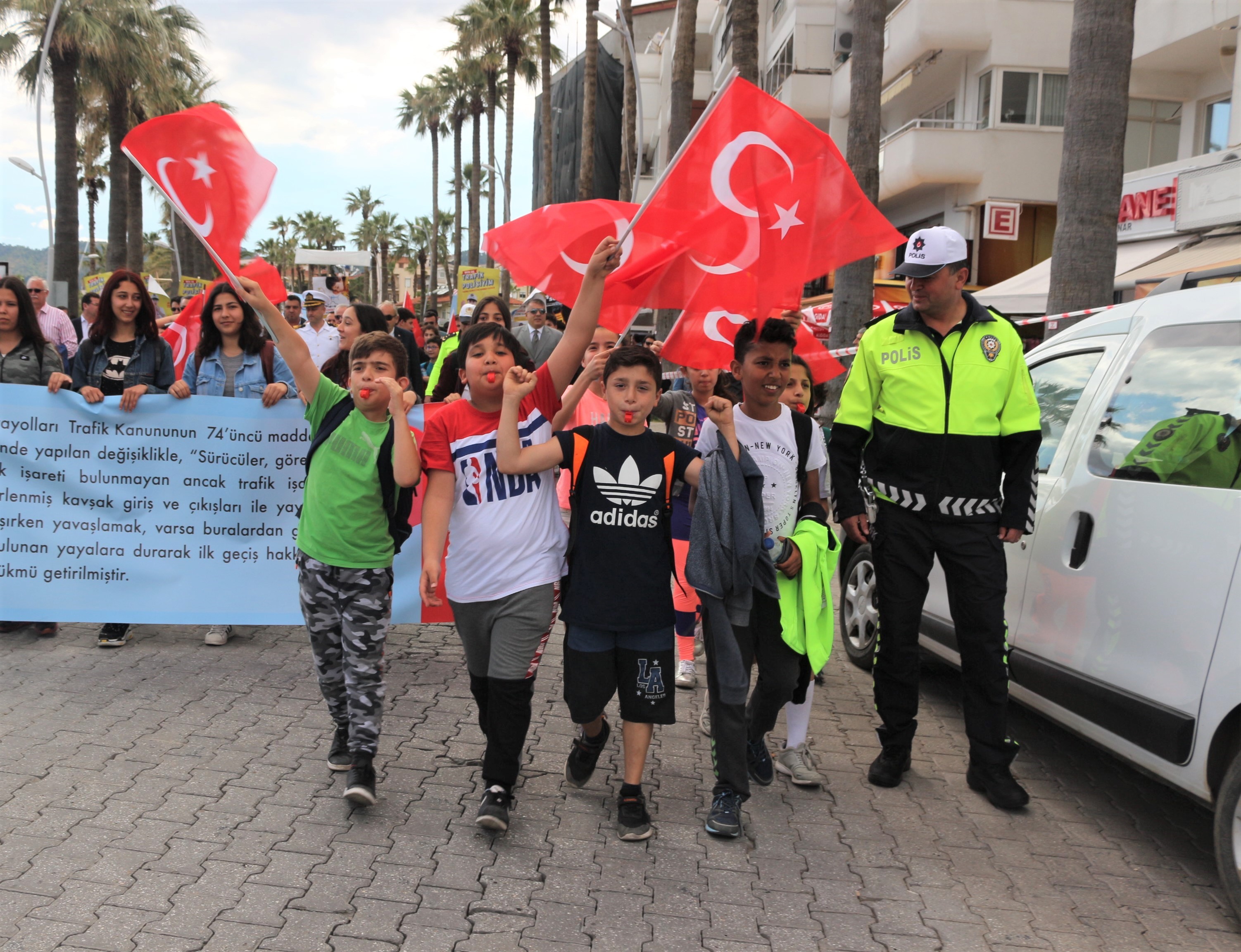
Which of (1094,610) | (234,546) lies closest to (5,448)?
(234,546)

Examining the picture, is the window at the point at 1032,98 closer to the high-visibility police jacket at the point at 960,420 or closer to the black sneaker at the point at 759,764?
the high-visibility police jacket at the point at 960,420

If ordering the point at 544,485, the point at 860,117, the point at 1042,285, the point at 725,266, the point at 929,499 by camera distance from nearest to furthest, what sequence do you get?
the point at 544,485, the point at 929,499, the point at 725,266, the point at 860,117, the point at 1042,285

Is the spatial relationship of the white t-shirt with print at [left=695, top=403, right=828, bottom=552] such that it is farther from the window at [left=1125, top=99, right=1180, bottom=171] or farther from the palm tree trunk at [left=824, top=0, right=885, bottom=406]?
the window at [left=1125, top=99, right=1180, bottom=171]

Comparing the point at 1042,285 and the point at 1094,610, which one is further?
the point at 1042,285

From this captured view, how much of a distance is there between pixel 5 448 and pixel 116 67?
2818 centimetres

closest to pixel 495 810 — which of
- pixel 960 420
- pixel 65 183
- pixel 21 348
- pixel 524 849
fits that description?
pixel 524 849

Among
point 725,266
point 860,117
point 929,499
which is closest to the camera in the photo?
point 929,499

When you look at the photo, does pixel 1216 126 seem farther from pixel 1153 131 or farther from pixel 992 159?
pixel 992 159

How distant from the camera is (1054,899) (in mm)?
3586

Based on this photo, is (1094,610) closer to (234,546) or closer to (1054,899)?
(1054,899)

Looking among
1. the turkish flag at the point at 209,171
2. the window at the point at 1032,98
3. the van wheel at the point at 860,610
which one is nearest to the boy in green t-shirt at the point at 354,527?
the turkish flag at the point at 209,171

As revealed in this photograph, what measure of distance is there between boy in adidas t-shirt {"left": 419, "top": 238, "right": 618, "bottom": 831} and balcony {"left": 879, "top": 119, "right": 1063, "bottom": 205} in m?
21.2

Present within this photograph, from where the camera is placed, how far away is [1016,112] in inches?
924

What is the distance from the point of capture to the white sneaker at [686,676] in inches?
233
